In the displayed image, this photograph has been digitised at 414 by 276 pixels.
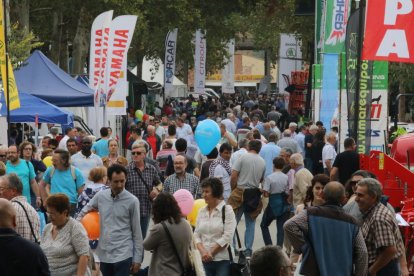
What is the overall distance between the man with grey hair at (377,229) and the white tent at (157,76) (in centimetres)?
6407

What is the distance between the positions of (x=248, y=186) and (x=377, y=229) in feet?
20.7

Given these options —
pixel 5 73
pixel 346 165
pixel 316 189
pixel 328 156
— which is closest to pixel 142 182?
pixel 316 189

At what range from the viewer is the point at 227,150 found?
53.9 feet

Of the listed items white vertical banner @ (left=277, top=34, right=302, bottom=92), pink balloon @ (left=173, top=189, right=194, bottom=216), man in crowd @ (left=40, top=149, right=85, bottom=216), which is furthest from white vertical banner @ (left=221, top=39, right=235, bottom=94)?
pink balloon @ (left=173, top=189, right=194, bottom=216)

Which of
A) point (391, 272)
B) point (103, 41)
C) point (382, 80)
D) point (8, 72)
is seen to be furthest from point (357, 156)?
point (103, 41)

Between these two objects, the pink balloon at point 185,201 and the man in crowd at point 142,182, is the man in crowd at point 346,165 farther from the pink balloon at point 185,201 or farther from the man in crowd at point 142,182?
the pink balloon at point 185,201

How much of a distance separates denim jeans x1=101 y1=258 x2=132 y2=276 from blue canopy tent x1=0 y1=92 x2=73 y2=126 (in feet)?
44.7

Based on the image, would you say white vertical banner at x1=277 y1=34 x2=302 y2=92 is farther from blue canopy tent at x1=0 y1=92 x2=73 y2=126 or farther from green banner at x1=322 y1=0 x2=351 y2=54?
blue canopy tent at x1=0 y1=92 x2=73 y2=126

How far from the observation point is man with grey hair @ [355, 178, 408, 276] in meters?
10.1

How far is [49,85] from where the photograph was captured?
29.6m

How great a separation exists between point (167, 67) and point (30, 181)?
1352 inches

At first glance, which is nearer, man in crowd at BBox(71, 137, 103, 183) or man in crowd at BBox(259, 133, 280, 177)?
man in crowd at BBox(71, 137, 103, 183)

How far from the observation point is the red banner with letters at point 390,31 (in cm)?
1479

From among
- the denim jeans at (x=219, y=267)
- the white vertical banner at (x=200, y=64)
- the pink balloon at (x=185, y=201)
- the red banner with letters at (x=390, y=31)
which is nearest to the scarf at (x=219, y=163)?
the red banner with letters at (x=390, y=31)
